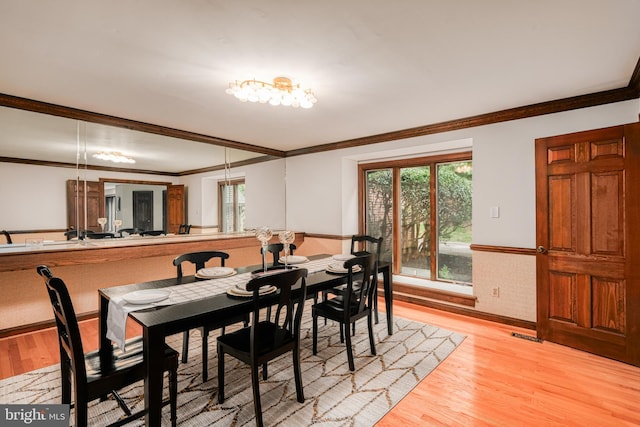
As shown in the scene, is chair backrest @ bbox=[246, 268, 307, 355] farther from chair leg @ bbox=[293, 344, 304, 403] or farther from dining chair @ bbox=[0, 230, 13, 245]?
dining chair @ bbox=[0, 230, 13, 245]

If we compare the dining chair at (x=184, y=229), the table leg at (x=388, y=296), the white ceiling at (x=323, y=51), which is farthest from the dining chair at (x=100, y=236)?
the table leg at (x=388, y=296)

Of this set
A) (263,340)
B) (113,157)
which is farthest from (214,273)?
(113,157)

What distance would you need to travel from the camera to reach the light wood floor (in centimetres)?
194

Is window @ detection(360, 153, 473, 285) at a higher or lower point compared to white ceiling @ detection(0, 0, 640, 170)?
lower

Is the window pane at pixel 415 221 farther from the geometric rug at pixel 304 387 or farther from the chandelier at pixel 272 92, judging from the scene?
the chandelier at pixel 272 92

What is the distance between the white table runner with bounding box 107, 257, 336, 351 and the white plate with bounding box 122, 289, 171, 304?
0.07ft

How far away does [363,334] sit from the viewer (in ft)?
10.4

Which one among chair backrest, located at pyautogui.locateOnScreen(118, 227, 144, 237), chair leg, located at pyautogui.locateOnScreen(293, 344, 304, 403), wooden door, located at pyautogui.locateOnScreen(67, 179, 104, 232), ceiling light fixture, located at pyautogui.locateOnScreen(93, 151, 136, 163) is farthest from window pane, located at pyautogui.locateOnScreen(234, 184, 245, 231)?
chair leg, located at pyautogui.locateOnScreen(293, 344, 304, 403)

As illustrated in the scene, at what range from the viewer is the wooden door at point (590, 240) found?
2539mm

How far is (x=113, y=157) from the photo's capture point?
3777 millimetres

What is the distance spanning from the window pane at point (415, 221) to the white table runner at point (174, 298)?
7.75 ft

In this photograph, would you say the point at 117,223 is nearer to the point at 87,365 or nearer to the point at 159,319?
the point at 87,365

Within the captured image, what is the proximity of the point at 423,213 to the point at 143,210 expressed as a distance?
383cm

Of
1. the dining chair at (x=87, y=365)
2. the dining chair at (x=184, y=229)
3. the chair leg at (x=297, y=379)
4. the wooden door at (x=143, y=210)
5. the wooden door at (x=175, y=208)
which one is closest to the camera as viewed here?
the dining chair at (x=87, y=365)
